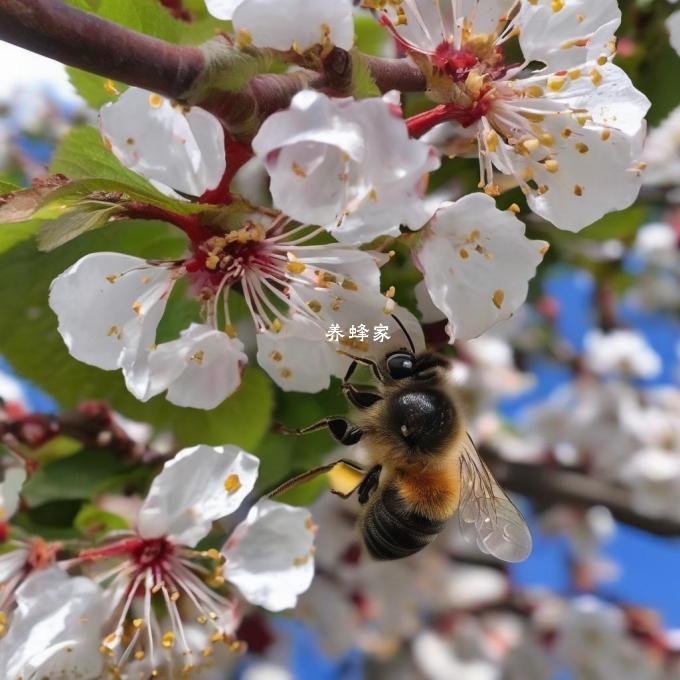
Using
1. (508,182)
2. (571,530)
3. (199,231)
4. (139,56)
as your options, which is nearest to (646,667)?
(571,530)

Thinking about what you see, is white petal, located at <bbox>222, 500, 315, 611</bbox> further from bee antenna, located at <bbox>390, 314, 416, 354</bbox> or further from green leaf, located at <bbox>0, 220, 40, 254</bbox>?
green leaf, located at <bbox>0, 220, 40, 254</bbox>

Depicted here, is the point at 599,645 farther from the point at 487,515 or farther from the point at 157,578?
the point at 157,578

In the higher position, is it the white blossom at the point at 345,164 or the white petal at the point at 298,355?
the white blossom at the point at 345,164

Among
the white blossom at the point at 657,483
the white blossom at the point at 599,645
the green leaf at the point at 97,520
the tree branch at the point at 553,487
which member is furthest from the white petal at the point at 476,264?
the white blossom at the point at 599,645

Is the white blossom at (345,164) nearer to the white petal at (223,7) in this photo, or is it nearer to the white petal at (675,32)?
the white petal at (223,7)

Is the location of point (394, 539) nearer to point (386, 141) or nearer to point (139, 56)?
point (386, 141)

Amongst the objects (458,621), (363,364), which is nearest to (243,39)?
(363,364)
